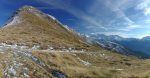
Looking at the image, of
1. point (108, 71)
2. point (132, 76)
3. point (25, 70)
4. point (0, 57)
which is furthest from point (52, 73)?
point (132, 76)

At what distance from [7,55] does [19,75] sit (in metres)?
13.0

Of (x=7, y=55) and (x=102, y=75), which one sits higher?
(x=7, y=55)

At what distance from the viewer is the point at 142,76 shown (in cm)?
8188

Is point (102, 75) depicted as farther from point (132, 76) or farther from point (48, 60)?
point (48, 60)

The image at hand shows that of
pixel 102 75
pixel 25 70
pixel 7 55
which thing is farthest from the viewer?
pixel 102 75

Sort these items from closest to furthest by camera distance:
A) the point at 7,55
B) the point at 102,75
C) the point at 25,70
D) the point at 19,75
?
the point at 19,75
the point at 25,70
the point at 7,55
the point at 102,75

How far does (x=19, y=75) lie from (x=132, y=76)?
4291cm

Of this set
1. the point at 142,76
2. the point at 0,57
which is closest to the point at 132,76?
the point at 142,76

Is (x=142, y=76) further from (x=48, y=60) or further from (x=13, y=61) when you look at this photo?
(x=13, y=61)

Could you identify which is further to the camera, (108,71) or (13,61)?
(108,71)

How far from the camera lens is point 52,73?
6706cm

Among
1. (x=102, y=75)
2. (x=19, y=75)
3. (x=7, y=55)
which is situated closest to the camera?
(x=19, y=75)

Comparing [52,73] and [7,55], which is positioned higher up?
[7,55]

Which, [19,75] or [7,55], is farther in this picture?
[7,55]
